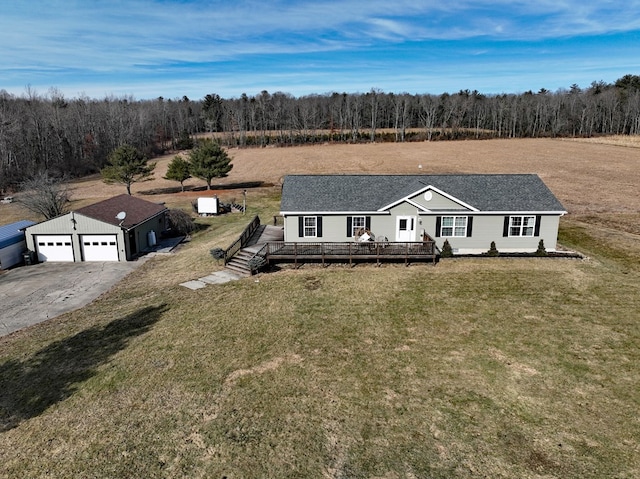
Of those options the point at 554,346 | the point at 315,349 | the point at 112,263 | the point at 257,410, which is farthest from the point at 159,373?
the point at 112,263

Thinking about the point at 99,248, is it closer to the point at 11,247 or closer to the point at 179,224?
the point at 11,247

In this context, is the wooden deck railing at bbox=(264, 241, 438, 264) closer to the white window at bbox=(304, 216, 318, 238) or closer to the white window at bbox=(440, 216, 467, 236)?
the white window at bbox=(304, 216, 318, 238)

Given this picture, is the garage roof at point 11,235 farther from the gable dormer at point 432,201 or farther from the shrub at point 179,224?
the gable dormer at point 432,201

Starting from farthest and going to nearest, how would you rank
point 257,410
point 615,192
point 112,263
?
point 615,192 < point 112,263 < point 257,410

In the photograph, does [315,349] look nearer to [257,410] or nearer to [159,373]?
[257,410]

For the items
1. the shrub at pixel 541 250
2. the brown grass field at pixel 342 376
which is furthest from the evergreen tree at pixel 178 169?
the shrub at pixel 541 250

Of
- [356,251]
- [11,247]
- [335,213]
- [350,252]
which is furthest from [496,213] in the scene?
[11,247]
